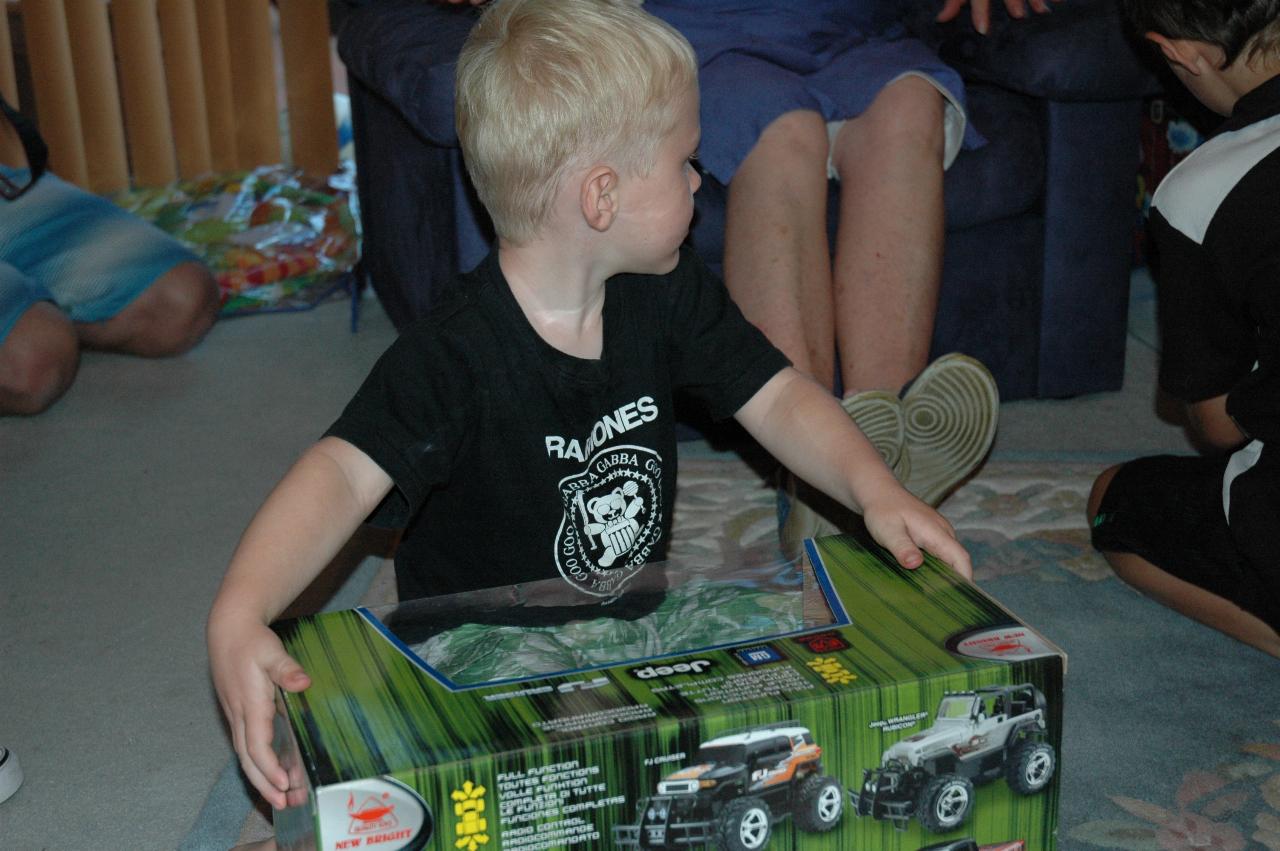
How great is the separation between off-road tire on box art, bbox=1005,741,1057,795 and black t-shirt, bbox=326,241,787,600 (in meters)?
0.28

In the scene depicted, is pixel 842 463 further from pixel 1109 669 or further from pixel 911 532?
pixel 1109 669

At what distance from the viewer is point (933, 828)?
0.71m

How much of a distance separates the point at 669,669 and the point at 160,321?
1.66 m

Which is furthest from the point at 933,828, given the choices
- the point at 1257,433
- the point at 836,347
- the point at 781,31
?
the point at 781,31

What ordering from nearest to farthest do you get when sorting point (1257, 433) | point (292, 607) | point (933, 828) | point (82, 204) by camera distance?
point (933, 828)
point (1257, 433)
point (292, 607)
point (82, 204)

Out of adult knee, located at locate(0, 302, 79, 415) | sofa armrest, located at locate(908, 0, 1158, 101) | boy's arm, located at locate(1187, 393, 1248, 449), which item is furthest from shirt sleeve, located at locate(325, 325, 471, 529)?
adult knee, located at locate(0, 302, 79, 415)

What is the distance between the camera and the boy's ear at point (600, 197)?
36.8 inches

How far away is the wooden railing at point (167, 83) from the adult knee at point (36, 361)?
729mm

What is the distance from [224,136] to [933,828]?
91.6 inches

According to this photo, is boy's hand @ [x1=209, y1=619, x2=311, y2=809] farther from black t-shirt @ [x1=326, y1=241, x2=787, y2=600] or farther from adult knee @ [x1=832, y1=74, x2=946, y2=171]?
adult knee @ [x1=832, y1=74, x2=946, y2=171]

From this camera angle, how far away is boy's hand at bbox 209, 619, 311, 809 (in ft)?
2.34

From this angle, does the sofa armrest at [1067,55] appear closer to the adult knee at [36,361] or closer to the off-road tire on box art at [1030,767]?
the off-road tire on box art at [1030,767]

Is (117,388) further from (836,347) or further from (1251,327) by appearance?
(1251,327)

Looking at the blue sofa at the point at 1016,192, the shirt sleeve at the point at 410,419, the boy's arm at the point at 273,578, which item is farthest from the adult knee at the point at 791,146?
the boy's arm at the point at 273,578
